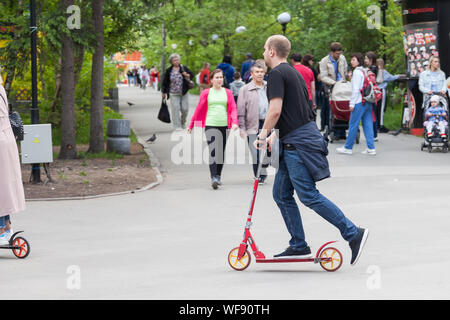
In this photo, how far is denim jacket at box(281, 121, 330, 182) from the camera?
6969mm

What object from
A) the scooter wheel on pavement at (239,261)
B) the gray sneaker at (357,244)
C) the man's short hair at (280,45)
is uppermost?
the man's short hair at (280,45)

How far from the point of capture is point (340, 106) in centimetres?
1777

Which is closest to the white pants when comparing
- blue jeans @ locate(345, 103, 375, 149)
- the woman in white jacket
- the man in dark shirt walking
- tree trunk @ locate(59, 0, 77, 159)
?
tree trunk @ locate(59, 0, 77, 159)

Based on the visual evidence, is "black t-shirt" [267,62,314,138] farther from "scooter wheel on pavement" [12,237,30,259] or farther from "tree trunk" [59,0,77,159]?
"tree trunk" [59,0,77,159]

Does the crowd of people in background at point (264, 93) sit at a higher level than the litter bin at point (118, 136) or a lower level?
higher

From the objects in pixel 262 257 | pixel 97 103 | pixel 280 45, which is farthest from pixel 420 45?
pixel 262 257

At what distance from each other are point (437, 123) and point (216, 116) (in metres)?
5.52

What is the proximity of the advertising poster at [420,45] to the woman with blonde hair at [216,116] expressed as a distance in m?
7.64

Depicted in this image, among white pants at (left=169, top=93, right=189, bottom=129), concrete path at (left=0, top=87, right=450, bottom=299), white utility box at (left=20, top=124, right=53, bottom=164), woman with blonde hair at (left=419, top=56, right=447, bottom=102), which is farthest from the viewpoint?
white pants at (left=169, top=93, right=189, bottom=129)

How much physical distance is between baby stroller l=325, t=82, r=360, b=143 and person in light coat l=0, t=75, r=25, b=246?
10.5 meters

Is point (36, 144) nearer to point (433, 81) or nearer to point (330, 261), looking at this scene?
point (330, 261)

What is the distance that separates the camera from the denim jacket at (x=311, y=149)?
697 centimetres

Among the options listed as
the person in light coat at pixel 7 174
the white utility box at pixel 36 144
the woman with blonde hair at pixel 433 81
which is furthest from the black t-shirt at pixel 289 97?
the woman with blonde hair at pixel 433 81

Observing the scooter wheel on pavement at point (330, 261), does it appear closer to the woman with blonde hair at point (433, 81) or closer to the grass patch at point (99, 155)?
the grass patch at point (99, 155)
